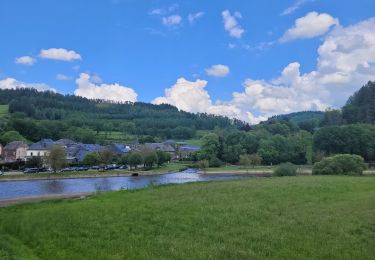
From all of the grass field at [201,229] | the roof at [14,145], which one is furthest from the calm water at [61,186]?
the roof at [14,145]

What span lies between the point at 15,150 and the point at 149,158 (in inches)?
1921

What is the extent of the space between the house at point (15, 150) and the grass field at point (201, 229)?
124498 millimetres

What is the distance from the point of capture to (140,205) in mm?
28031

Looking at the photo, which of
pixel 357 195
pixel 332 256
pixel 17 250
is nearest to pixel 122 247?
pixel 17 250

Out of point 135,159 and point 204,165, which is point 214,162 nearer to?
point 204,165

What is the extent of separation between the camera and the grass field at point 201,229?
1692cm

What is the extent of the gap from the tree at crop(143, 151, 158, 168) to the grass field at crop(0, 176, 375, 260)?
101 m

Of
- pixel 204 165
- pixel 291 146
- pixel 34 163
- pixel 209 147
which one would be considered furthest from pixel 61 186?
pixel 291 146

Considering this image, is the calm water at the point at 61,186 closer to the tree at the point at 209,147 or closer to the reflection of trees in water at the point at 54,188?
the reflection of trees in water at the point at 54,188

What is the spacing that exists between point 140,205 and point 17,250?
11.0 metres

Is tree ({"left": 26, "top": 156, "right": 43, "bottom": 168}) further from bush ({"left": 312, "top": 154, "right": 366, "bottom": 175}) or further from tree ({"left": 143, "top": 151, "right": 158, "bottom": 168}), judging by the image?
bush ({"left": 312, "top": 154, "right": 366, "bottom": 175})

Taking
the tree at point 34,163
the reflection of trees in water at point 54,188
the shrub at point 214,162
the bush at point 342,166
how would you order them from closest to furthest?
the reflection of trees in water at point 54,188, the bush at point 342,166, the tree at point 34,163, the shrub at point 214,162

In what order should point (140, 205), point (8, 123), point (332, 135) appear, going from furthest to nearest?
1. point (8, 123)
2. point (332, 135)
3. point (140, 205)

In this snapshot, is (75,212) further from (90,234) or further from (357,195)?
(357,195)
